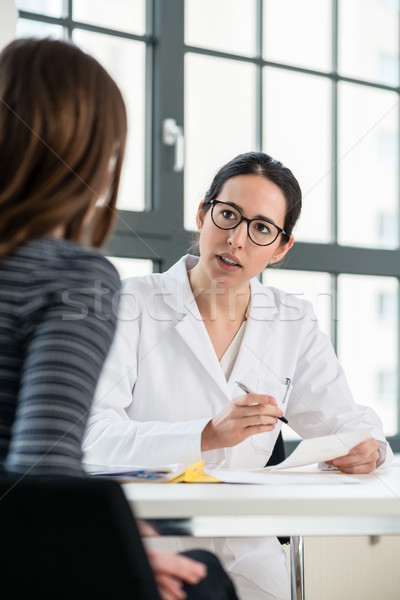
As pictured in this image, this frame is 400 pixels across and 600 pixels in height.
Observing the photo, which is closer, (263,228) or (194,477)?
(194,477)

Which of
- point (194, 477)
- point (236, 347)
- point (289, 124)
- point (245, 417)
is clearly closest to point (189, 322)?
point (236, 347)

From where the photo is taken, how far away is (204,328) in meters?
1.72

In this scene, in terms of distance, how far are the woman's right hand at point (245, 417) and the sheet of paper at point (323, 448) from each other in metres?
0.07

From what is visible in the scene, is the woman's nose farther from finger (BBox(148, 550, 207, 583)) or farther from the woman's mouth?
finger (BBox(148, 550, 207, 583))

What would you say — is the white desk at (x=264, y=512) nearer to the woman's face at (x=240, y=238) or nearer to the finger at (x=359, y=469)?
the finger at (x=359, y=469)

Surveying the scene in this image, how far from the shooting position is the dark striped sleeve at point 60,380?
629 mm

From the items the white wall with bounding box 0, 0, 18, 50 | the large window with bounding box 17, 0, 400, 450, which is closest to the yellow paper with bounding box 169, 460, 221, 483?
the large window with bounding box 17, 0, 400, 450

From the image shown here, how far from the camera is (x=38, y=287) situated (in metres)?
0.67

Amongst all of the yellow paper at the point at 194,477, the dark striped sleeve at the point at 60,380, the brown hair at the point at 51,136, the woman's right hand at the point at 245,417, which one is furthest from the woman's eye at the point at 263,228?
the dark striped sleeve at the point at 60,380

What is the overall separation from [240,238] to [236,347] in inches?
11.2

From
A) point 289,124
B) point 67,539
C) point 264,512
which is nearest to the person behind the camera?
point 67,539

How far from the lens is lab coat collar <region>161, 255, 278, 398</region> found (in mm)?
1669

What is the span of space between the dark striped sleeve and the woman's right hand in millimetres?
630

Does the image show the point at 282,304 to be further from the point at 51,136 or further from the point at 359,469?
the point at 51,136
